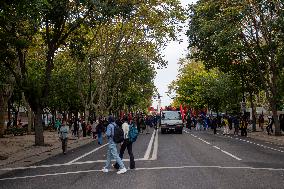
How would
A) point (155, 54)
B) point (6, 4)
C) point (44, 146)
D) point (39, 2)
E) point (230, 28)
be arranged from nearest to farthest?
point (39, 2) < point (6, 4) < point (44, 146) < point (230, 28) < point (155, 54)

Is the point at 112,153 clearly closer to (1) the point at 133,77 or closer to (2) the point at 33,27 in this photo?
(2) the point at 33,27

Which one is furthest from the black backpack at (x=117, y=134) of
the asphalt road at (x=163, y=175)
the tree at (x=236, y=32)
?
the tree at (x=236, y=32)

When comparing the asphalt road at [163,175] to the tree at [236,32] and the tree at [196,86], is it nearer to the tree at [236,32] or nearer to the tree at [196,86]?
the tree at [236,32]

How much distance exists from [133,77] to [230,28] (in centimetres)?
3206

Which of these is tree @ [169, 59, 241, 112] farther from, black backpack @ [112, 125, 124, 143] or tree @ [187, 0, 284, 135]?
black backpack @ [112, 125, 124, 143]

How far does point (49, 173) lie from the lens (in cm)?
1413

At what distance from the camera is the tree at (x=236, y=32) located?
1213 inches

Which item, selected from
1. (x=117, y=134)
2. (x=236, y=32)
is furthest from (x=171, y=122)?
(x=117, y=134)

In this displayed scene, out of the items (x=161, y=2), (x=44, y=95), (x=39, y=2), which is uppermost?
(x=161, y=2)

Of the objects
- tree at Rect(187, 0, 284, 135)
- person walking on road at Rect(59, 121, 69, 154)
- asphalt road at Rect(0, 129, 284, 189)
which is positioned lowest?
asphalt road at Rect(0, 129, 284, 189)

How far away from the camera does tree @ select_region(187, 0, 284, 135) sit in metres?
30.8

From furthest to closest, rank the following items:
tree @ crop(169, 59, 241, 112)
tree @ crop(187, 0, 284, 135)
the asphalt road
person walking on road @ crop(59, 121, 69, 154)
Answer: tree @ crop(169, 59, 241, 112), tree @ crop(187, 0, 284, 135), person walking on road @ crop(59, 121, 69, 154), the asphalt road

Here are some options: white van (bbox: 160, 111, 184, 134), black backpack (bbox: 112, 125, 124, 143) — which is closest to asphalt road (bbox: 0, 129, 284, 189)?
black backpack (bbox: 112, 125, 124, 143)

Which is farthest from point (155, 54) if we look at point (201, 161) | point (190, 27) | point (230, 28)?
point (201, 161)
